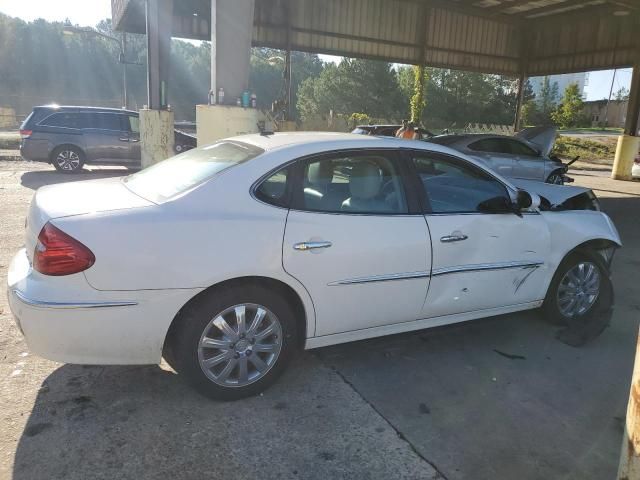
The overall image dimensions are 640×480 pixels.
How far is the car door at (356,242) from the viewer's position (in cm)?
310

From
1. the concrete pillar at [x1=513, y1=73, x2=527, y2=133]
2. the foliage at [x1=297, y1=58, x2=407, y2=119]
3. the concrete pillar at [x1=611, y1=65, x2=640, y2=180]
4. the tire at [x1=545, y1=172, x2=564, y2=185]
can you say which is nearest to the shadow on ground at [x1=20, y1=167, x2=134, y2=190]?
the tire at [x1=545, y1=172, x2=564, y2=185]

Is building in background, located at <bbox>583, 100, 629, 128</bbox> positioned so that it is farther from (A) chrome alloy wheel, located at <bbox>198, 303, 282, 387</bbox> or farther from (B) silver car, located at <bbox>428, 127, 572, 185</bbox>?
(A) chrome alloy wheel, located at <bbox>198, 303, 282, 387</bbox>

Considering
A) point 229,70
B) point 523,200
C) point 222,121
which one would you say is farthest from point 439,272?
point 229,70

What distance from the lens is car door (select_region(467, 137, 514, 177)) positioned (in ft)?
37.7

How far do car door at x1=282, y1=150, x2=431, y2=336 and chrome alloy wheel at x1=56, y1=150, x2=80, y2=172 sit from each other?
11455mm

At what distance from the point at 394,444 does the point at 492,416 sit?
0.69 m

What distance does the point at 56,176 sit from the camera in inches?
483

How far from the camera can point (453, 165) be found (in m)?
3.82

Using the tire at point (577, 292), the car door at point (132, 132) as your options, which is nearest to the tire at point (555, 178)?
the tire at point (577, 292)

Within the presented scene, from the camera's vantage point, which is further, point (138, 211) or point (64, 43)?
point (64, 43)

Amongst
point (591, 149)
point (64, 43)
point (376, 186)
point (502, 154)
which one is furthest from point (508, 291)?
point (64, 43)

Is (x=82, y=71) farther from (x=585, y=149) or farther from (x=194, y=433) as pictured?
(x=194, y=433)

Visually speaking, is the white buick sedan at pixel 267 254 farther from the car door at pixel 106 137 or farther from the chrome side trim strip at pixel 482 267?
the car door at pixel 106 137

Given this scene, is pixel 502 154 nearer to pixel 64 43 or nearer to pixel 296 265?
pixel 296 265
